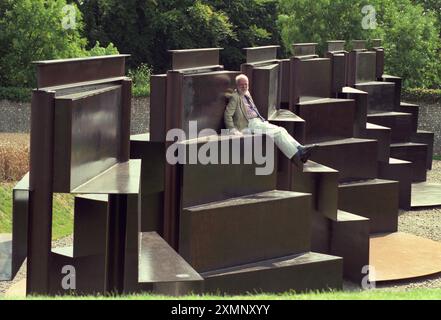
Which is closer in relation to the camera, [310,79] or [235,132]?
[235,132]

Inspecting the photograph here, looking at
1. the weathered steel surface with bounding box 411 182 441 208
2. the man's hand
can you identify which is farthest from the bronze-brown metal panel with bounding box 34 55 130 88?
the weathered steel surface with bounding box 411 182 441 208

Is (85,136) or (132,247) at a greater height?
(85,136)

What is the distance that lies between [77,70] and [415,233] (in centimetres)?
992

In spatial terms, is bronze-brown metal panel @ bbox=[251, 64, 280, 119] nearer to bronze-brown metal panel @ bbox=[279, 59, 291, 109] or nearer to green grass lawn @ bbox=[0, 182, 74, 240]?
bronze-brown metal panel @ bbox=[279, 59, 291, 109]

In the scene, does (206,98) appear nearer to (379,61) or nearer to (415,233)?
(415,233)

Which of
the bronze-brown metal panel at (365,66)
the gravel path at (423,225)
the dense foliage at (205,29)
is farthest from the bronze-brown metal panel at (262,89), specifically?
the dense foliage at (205,29)

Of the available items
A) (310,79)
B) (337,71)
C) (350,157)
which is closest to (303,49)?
(337,71)

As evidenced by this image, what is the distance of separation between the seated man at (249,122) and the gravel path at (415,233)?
6.74 feet

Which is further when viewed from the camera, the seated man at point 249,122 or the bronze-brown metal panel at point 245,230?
the seated man at point 249,122

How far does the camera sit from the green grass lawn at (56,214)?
16.9m

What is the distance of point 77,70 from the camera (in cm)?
917

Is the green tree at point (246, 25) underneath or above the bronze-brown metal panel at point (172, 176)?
above

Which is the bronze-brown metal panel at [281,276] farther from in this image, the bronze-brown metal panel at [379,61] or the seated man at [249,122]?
the bronze-brown metal panel at [379,61]
